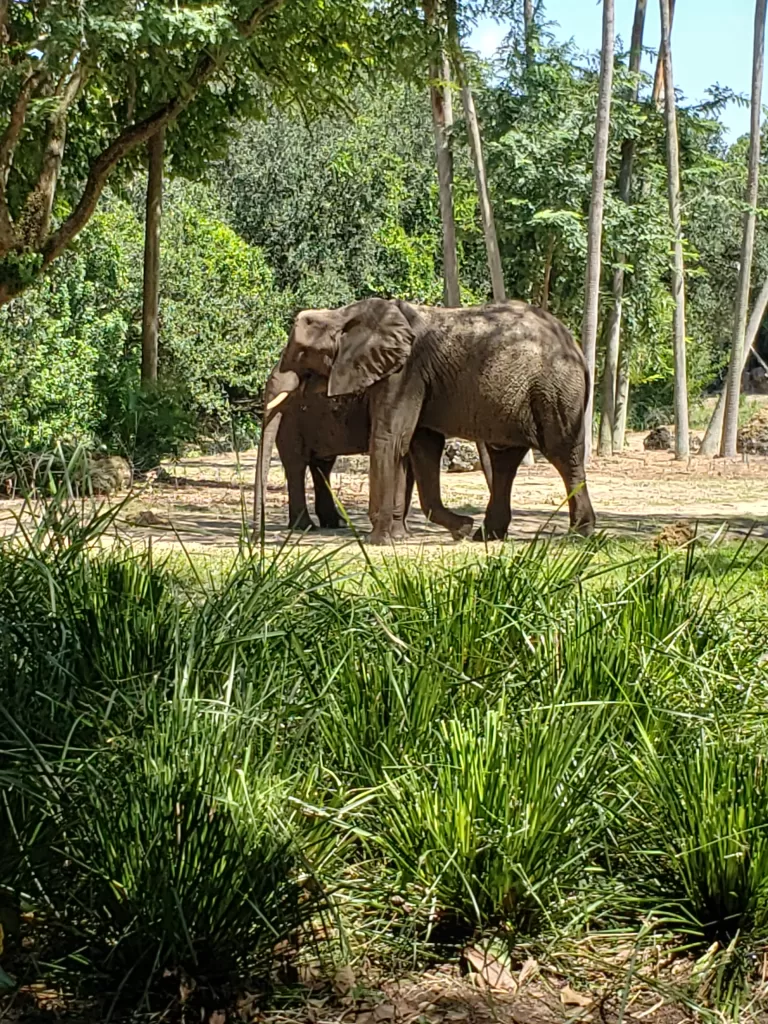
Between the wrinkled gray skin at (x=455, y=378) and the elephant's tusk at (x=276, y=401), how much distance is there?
0.43 metres

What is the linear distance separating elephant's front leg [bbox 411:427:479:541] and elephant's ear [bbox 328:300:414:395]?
0.89 m

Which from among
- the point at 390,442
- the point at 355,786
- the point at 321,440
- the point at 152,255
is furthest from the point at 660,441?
the point at 355,786

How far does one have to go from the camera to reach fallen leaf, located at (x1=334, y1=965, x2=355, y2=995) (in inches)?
120

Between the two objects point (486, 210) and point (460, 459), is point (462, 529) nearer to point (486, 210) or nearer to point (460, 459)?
point (460, 459)

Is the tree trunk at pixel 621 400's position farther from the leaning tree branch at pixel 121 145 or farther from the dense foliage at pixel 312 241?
the leaning tree branch at pixel 121 145

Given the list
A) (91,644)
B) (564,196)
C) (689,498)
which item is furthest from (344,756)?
(564,196)

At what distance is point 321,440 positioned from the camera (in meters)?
12.0

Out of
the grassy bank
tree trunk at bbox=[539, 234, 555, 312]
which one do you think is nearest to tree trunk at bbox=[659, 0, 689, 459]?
tree trunk at bbox=[539, 234, 555, 312]

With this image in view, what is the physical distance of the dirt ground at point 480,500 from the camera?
1144 cm

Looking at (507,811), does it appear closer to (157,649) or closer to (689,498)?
(157,649)

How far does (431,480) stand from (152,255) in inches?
316

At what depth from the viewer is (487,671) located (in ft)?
13.6

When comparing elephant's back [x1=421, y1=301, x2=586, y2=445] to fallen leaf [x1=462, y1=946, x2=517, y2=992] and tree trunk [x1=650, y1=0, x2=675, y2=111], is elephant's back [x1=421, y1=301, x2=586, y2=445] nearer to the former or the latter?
fallen leaf [x1=462, y1=946, x2=517, y2=992]

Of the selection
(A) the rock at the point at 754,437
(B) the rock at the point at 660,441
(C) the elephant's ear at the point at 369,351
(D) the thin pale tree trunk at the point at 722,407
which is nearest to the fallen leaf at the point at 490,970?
(C) the elephant's ear at the point at 369,351
